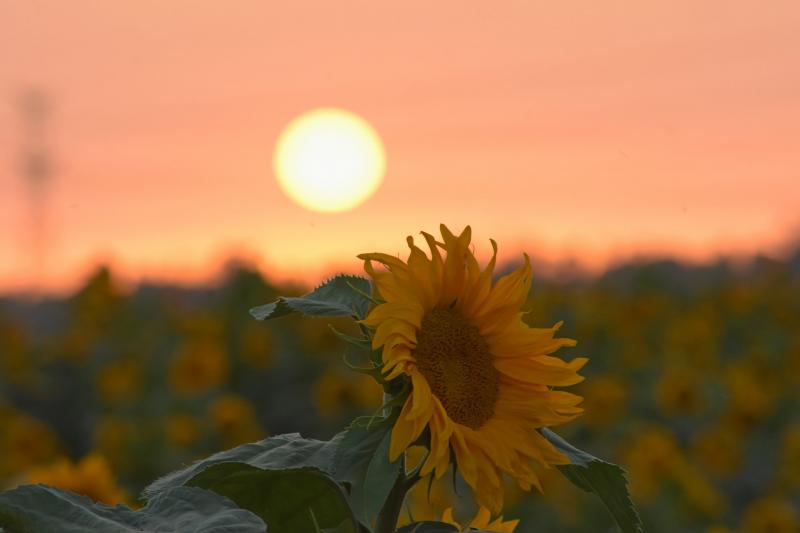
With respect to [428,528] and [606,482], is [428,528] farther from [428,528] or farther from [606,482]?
[606,482]

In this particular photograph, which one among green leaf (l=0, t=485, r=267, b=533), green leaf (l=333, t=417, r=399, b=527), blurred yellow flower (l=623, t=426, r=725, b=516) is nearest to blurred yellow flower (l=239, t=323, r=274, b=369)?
blurred yellow flower (l=623, t=426, r=725, b=516)

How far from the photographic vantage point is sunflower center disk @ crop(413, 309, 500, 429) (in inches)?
50.7

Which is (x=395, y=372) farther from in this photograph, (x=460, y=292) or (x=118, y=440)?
(x=118, y=440)

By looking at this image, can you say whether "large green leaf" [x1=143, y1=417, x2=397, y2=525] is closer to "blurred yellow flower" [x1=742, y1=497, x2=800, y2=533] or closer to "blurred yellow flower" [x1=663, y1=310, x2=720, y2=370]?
"blurred yellow flower" [x1=742, y1=497, x2=800, y2=533]

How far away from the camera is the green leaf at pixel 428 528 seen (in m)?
1.11

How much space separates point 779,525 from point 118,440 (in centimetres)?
402

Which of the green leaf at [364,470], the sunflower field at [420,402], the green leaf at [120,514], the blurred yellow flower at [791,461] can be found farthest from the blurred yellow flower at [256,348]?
the green leaf at [120,514]

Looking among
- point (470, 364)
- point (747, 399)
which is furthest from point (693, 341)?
point (470, 364)

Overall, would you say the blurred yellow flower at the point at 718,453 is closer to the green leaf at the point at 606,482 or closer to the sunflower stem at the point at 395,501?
A: the green leaf at the point at 606,482

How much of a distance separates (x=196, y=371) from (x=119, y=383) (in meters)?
0.66

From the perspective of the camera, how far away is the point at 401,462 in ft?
3.76

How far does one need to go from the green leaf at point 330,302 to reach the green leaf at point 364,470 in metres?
0.12

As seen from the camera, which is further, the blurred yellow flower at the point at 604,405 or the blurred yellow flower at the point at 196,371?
the blurred yellow flower at the point at 196,371

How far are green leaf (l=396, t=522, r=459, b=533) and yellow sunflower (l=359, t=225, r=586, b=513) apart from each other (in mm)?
51
